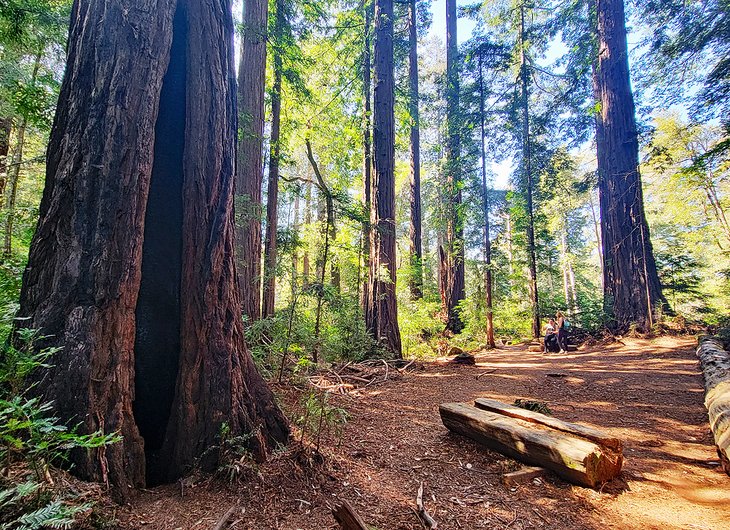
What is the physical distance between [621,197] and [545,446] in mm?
10040

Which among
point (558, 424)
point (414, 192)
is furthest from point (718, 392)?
point (414, 192)

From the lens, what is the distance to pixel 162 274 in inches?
104

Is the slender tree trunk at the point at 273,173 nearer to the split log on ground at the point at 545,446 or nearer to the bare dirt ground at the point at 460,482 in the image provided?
the bare dirt ground at the point at 460,482

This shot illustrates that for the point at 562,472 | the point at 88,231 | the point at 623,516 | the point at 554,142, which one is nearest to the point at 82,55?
the point at 88,231

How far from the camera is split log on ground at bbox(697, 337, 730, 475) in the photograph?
3.13 m

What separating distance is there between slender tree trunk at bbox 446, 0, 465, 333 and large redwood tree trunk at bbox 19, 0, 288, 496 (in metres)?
10.7

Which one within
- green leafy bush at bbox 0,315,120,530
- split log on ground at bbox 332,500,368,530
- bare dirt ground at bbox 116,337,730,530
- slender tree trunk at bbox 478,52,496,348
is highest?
slender tree trunk at bbox 478,52,496,348

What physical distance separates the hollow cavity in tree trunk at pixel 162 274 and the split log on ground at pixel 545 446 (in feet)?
9.74

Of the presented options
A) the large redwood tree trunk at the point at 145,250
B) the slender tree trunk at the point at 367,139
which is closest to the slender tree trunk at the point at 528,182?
the slender tree trunk at the point at 367,139

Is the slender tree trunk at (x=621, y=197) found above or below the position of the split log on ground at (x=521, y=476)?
above

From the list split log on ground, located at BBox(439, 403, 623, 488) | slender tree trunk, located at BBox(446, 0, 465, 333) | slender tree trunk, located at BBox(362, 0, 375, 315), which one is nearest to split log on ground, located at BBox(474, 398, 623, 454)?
split log on ground, located at BBox(439, 403, 623, 488)

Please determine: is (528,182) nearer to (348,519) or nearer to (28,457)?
(348,519)

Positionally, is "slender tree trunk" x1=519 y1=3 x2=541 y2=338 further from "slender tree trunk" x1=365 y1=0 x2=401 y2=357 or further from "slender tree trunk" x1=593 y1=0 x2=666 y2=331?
"slender tree trunk" x1=365 y1=0 x2=401 y2=357

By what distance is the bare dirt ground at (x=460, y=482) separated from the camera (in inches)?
86.3
